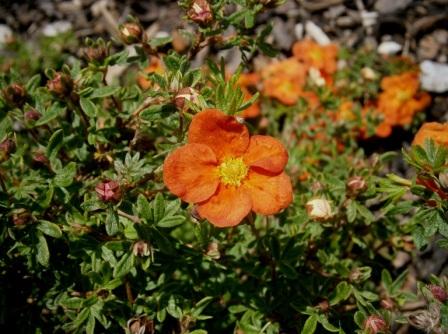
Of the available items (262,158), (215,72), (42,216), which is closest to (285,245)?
(262,158)

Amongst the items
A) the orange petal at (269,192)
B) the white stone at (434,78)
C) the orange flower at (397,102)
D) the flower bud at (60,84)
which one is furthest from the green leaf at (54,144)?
the white stone at (434,78)

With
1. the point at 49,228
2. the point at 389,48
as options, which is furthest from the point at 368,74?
the point at 49,228

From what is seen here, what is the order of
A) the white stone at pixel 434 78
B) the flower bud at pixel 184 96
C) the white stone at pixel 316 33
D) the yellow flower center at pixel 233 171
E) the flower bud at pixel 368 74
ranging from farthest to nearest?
the white stone at pixel 316 33 → the white stone at pixel 434 78 → the flower bud at pixel 368 74 → the yellow flower center at pixel 233 171 → the flower bud at pixel 184 96

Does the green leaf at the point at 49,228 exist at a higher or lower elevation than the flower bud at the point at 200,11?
lower

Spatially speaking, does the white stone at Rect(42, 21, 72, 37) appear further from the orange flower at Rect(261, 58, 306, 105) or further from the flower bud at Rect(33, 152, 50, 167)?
the flower bud at Rect(33, 152, 50, 167)

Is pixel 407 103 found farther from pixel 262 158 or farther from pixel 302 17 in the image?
pixel 262 158

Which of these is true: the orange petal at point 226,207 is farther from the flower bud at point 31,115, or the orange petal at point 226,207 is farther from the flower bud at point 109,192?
the flower bud at point 31,115

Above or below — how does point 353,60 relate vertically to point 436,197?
below
